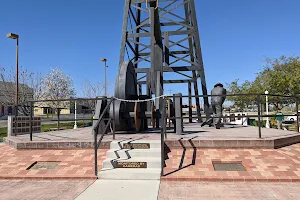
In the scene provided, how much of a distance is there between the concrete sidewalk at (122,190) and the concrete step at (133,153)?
2.91 feet

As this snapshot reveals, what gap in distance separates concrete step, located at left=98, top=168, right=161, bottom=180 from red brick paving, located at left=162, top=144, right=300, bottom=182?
10.0 inches

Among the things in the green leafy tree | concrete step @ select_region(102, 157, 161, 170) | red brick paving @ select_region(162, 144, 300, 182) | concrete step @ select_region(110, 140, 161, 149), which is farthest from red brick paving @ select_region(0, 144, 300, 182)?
the green leafy tree

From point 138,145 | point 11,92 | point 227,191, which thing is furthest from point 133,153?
point 11,92

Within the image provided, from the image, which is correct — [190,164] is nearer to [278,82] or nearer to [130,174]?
[130,174]

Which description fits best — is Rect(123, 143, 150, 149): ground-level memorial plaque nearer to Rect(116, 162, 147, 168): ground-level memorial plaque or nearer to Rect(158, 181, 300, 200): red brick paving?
Rect(116, 162, 147, 168): ground-level memorial plaque

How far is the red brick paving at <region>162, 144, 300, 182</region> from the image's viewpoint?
5.25 meters

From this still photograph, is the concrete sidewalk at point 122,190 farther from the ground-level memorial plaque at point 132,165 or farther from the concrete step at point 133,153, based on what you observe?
the concrete step at point 133,153

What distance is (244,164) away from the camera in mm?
5875

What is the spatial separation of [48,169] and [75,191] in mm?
1594

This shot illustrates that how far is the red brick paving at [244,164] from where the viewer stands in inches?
207

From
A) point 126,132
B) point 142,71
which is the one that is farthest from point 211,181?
point 142,71

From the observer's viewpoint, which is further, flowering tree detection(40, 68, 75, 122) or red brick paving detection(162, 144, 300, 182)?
flowering tree detection(40, 68, 75, 122)

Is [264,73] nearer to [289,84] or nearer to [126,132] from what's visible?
[289,84]

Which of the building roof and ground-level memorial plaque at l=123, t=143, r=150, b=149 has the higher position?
the building roof
